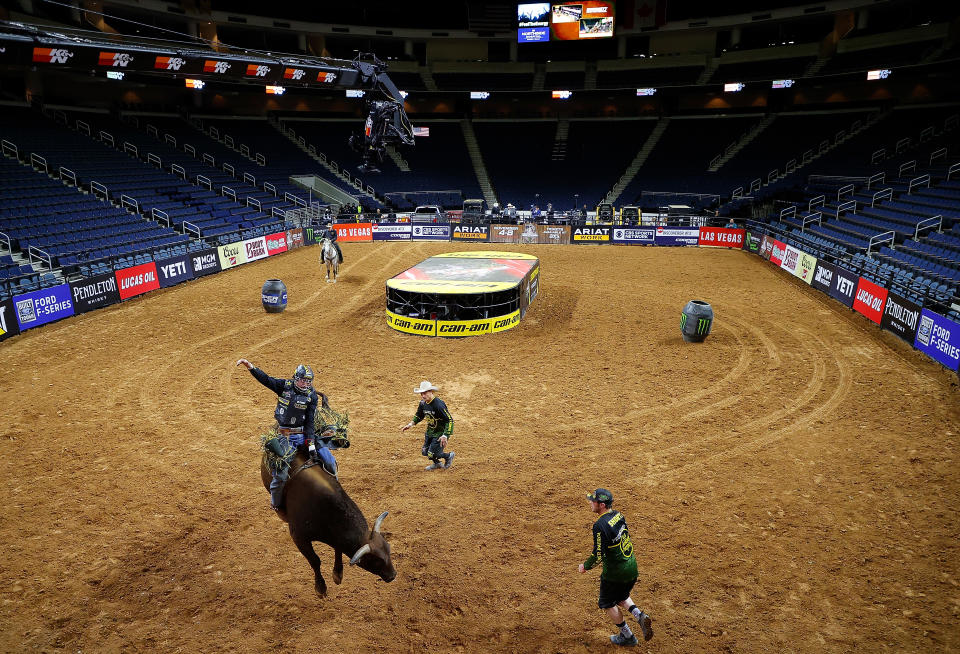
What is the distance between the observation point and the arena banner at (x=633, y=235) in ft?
120

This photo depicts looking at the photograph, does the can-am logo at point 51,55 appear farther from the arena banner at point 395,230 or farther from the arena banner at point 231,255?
the arena banner at point 395,230

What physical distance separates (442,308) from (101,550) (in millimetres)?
11205

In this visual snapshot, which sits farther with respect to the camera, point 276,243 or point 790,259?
point 276,243

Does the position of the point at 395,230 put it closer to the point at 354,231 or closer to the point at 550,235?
the point at 354,231

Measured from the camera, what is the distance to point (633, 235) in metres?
36.9

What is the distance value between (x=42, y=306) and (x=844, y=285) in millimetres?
29475

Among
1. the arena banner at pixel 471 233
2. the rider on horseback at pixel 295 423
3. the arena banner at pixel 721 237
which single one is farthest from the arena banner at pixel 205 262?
the arena banner at pixel 721 237

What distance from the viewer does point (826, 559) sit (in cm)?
766

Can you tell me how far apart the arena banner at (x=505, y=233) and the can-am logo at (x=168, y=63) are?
69.2 ft

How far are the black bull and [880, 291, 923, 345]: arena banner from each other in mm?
17245

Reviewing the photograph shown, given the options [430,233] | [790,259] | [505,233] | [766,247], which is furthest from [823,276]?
[430,233]

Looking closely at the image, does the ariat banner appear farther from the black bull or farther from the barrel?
the barrel

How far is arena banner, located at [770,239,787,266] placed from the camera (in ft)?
91.1

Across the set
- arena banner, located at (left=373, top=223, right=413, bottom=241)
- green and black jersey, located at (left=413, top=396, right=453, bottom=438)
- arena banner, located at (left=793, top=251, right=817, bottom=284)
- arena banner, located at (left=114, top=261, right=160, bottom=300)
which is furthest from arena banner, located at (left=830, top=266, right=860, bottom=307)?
arena banner, located at (left=114, top=261, right=160, bottom=300)
